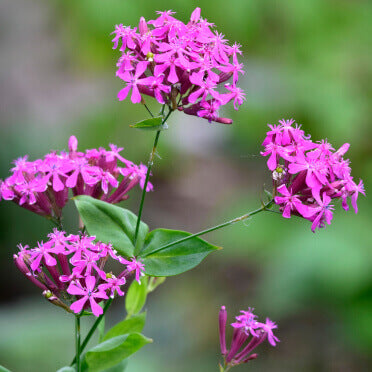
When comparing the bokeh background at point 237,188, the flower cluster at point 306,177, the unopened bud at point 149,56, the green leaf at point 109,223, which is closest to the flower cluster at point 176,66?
the unopened bud at point 149,56

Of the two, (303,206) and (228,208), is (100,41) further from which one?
(303,206)

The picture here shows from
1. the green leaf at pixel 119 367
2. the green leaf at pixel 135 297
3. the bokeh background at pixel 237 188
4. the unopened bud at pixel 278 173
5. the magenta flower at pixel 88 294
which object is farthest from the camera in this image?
the bokeh background at pixel 237 188

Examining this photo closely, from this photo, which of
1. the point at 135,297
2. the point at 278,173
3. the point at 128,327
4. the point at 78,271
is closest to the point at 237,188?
the point at 135,297

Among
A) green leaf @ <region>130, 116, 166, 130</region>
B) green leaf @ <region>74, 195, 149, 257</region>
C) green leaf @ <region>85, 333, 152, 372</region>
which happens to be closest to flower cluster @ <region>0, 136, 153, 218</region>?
green leaf @ <region>74, 195, 149, 257</region>

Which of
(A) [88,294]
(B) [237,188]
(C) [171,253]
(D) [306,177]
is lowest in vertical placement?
(A) [88,294]

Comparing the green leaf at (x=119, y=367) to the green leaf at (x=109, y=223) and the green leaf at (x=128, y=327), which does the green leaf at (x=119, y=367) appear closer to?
the green leaf at (x=128, y=327)

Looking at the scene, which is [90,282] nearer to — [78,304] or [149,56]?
[78,304]
